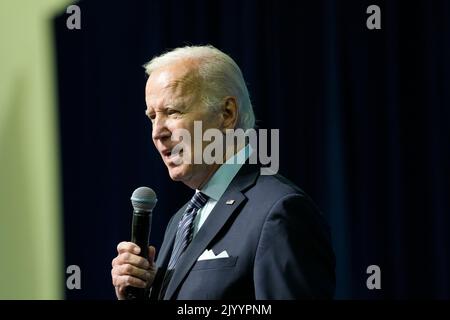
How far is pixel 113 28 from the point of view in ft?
10.9

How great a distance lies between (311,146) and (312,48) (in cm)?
39

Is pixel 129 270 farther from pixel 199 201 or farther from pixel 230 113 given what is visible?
pixel 230 113

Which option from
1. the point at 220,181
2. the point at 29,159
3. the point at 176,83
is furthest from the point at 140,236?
the point at 29,159

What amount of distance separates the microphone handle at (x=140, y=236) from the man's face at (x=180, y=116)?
0.54 feet

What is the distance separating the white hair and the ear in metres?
0.01

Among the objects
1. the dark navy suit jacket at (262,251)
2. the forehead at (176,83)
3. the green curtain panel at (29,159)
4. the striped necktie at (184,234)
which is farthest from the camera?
the green curtain panel at (29,159)

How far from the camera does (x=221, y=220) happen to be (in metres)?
1.73

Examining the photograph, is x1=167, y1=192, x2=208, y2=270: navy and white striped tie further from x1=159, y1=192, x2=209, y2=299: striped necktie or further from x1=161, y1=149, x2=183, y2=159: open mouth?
x1=161, y1=149, x2=183, y2=159: open mouth

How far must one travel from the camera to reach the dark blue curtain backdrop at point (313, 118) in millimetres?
2924

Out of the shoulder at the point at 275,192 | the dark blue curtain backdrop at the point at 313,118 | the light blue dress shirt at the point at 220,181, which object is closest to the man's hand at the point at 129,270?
the light blue dress shirt at the point at 220,181

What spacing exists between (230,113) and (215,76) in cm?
10

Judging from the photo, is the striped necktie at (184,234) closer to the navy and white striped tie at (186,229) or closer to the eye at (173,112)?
the navy and white striped tie at (186,229)
